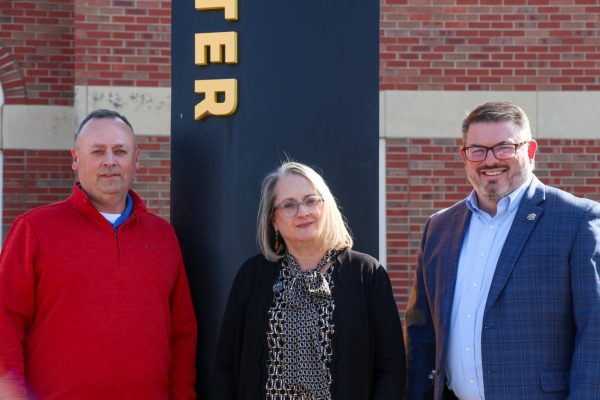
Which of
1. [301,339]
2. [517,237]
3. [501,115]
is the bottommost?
[301,339]

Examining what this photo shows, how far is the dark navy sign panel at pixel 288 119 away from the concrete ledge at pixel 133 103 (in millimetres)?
3623

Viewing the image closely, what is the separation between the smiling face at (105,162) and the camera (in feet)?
10.2

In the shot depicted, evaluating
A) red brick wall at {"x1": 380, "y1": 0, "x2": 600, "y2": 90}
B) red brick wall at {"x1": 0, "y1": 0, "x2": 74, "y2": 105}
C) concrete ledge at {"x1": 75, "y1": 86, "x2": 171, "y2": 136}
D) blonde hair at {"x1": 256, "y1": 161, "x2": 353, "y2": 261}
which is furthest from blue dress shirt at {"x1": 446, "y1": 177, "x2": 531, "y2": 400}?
red brick wall at {"x1": 0, "y1": 0, "x2": 74, "y2": 105}

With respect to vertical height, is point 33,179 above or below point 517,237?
above

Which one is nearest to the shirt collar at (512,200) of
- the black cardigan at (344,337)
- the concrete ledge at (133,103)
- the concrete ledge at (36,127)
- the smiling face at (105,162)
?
the black cardigan at (344,337)

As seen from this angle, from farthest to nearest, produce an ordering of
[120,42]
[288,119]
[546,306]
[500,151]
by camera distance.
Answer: [120,42], [288,119], [500,151], [546,306]

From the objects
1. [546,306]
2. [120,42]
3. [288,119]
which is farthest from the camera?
[120,42]

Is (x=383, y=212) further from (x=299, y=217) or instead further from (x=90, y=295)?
(x=90, y=295)

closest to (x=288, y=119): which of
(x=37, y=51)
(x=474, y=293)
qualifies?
(x=474, y=293)

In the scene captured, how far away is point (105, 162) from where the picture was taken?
3117 millimetres

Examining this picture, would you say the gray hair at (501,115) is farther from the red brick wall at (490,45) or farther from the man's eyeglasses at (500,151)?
the red brick wall at (490,45)

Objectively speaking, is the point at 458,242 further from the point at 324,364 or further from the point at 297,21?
the point at 297,21

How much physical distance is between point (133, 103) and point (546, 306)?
4.77m

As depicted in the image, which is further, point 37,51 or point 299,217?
point 37,51
